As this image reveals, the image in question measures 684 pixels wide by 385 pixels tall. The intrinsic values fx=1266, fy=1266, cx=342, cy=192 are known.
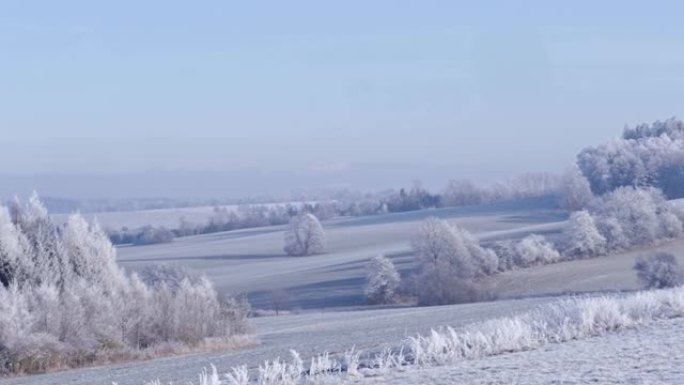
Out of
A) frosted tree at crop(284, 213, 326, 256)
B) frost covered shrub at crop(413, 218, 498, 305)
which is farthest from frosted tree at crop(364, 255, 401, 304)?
frosted tree at crop(284, 213, 326, 256)

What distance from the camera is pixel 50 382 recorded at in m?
26.9

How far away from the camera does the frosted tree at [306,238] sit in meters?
100

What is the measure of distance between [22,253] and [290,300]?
35.6 meters

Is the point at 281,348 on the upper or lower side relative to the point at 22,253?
lower

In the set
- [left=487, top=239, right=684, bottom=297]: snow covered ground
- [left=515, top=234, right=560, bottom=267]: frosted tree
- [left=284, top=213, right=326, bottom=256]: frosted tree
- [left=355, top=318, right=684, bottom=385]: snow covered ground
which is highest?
[left=284, top=213, right=326, bottom=256]: frosted tree

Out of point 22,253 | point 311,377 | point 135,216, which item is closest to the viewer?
→ point 311,377

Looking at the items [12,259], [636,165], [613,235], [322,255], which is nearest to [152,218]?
[322,255]

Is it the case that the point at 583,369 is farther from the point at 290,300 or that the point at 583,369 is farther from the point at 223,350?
the point at 290,300

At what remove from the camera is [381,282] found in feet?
229

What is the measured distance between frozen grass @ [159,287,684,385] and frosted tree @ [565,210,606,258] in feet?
165

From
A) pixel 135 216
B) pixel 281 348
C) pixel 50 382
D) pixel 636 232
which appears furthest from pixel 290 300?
pixel 135 216

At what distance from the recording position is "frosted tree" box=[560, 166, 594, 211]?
4027 inches

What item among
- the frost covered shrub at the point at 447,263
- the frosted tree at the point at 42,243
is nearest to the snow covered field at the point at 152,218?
the frost covered shrub at the point at 447,263

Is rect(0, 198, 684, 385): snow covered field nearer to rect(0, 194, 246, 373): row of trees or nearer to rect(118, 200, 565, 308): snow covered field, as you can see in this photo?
rect(118, 200, 565, 308): snow covered field
